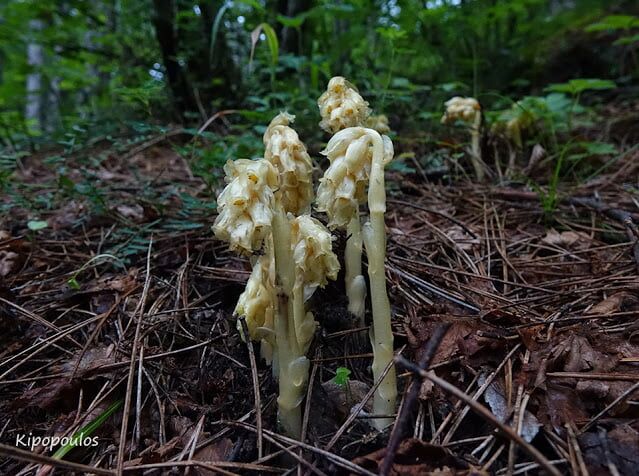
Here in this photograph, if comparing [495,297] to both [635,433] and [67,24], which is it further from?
[67,24]

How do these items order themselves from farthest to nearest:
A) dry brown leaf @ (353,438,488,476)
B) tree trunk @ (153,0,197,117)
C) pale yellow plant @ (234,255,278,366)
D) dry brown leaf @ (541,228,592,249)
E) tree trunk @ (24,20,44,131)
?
tree trunk @ (24,20,44,131) → tree trunk @ (153,0,197,117) → dry brown leaf @ (541,228,592,249) → pale yellow plant @ (234,255,278,366) → dry brown leaf @ (353,438,488,476)

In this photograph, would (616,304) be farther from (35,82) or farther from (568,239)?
(35,82)

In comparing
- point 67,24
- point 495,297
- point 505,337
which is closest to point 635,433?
point 505,337

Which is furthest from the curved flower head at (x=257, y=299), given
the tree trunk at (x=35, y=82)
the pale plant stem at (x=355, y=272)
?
the tree trunk at (x=35, y=82)

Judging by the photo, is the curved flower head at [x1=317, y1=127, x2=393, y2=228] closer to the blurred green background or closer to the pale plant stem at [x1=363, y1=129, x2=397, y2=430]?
the pale plant stem at [x1=363, y1=129, x2=397, y2=430]

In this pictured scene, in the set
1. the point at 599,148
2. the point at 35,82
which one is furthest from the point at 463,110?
the point at 35,82

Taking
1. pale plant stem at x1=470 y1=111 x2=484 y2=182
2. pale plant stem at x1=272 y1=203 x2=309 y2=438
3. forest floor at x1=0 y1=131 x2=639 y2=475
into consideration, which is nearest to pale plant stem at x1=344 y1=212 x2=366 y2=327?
forest floor at x1=0 y1=131 x2=639 y2=475
